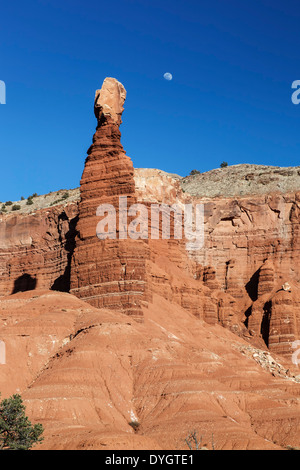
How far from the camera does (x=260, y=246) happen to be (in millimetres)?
110688

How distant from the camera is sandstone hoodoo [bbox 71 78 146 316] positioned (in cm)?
7294

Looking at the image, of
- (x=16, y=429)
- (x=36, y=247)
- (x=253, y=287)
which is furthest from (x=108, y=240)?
(x=253, y=287)

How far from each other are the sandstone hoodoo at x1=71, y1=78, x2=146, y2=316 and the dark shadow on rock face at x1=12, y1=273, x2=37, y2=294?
23811 mm

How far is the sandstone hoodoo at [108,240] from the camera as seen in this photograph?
7294cm

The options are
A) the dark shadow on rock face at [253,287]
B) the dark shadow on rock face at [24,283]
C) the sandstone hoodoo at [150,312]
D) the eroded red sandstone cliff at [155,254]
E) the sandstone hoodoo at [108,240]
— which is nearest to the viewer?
the sandstone hoodoo at [150,312]

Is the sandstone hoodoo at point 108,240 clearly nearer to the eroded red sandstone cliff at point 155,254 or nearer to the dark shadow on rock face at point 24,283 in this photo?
the eroded red sandstone cliff at point 155,254

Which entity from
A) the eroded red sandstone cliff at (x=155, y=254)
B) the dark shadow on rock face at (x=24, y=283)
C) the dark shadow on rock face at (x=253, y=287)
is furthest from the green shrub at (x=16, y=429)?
the dark shadow on rock face at (x=253, y=287)

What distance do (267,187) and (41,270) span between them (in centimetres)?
4237

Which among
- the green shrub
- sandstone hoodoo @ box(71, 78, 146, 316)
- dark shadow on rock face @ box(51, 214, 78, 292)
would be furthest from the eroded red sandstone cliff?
the green shrub

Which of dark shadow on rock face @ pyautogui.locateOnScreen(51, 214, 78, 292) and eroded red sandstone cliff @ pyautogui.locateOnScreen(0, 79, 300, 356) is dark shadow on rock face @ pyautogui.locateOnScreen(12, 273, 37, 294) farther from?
dark shadow on rock face @ pyautogui.locateOnScreen(51, 214, 78, 292)

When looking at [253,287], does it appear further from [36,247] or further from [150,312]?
[150,312]

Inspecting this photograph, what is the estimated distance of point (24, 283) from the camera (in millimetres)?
101312

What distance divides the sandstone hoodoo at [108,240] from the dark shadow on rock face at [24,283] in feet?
78.1

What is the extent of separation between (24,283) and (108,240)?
2963 cm
